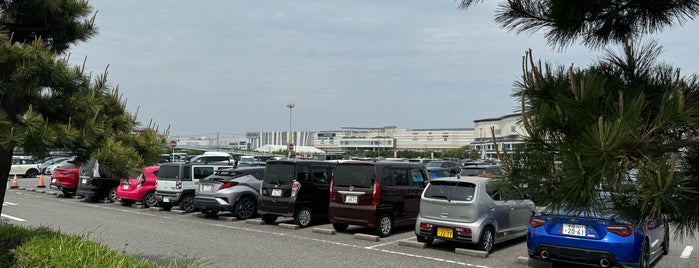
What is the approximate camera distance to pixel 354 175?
11.9 metres

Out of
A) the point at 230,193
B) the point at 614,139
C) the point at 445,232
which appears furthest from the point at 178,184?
the point at 614,139

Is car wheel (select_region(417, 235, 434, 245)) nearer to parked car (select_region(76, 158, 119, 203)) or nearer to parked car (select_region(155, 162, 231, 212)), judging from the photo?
parked car (select_region(155, 162, 231, 212))

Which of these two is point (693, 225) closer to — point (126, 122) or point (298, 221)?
point (126, 122)

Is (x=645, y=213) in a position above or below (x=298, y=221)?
above

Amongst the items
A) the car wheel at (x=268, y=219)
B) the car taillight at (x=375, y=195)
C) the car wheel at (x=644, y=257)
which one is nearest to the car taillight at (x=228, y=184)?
the car wheel at (x=268, y=219)

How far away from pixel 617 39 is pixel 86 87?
553 centimetres

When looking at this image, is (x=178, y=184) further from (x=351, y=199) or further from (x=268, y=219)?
(x=351, y=199)

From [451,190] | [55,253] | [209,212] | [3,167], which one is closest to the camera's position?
[55,253]

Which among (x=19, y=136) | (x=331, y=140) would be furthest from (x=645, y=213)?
(x=331, y=140)

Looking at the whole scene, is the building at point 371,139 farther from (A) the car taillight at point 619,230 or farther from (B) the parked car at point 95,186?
(A) the car taillight at point 619,230

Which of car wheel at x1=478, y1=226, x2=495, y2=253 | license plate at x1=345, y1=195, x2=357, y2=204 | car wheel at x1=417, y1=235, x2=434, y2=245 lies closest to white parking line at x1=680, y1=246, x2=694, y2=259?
car wheel at x1=478, y1=226, x2=495, y2=253

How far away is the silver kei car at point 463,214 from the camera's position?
9469mm

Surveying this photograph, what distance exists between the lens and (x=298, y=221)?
1320 cm

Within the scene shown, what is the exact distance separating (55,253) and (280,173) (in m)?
8.47
